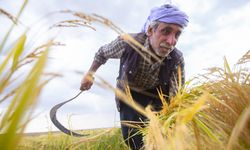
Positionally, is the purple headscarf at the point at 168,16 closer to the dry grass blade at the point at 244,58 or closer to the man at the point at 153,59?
the man at the point at 153,59

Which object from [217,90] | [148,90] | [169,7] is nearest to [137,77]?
[148,90]

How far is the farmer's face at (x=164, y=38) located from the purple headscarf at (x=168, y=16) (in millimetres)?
46

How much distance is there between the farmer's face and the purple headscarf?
0.05 metres

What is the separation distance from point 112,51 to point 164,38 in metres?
0.57

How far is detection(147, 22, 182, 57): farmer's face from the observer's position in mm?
3295

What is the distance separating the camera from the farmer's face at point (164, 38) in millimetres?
3295

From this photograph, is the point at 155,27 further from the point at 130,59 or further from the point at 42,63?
the point at 42,63

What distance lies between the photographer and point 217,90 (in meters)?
1.53

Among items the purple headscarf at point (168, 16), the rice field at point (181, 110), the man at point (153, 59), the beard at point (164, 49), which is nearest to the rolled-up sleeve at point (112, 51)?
the man at point (153, 59)

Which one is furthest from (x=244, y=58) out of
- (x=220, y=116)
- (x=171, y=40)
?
(x=171, y=40)

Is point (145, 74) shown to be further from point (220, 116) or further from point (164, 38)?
point (220, 116)

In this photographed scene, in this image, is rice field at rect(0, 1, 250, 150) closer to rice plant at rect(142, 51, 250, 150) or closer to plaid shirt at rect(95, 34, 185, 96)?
rice plant at rect(142, 51, 250, 150)

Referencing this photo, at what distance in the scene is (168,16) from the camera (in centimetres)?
348

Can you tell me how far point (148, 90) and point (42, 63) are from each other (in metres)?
3.14
